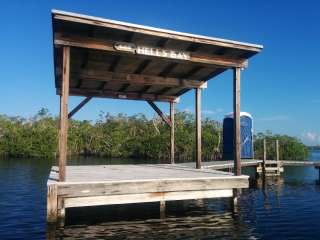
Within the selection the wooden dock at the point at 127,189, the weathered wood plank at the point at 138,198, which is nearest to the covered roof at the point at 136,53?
the wooden dock at the point at 127,189

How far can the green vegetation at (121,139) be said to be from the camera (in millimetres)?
58125

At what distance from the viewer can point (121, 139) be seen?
70562 millimetres

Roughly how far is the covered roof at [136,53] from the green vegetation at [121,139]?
141 ft

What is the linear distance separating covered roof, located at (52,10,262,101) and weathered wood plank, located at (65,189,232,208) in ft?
14.8

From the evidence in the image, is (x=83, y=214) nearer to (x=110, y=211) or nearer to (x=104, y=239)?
(x=110, y=211)

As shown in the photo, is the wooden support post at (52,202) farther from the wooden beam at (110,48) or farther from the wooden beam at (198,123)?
the wooden beam at (198,123)

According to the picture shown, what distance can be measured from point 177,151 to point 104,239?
52.9m

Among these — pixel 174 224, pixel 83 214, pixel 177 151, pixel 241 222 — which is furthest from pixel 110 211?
pixel 177 151

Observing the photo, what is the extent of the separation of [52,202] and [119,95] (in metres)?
10.5

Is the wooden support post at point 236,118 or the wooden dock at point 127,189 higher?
the wooden support post at point 236,118

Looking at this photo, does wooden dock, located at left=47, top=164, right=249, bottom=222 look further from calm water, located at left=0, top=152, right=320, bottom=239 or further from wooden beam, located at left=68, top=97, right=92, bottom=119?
wooden beam, located at left=68, top=97, right=92, bottom=119

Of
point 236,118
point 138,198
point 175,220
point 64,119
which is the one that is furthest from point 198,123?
point 64,119

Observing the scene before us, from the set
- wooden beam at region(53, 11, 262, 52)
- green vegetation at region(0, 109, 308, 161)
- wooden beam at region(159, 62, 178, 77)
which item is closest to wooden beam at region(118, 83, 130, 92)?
wooden beam at region(159, 62, 178, 77)

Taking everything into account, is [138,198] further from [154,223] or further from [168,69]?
[168,69]
